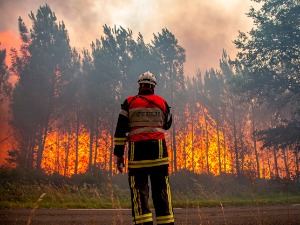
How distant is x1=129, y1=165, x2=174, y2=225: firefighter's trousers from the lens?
10.5ft

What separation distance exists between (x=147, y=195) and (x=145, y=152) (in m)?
0.56

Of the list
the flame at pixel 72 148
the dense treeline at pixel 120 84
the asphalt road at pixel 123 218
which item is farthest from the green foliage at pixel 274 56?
the flame at pixel 72 148

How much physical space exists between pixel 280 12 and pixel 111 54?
18651mm

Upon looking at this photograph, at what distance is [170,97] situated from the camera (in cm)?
3100

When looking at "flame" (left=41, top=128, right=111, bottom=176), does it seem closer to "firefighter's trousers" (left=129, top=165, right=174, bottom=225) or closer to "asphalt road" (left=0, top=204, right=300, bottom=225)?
"asphalt road" (left=0, top=204, right=300, bottom=225)

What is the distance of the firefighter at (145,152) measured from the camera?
3.30 m

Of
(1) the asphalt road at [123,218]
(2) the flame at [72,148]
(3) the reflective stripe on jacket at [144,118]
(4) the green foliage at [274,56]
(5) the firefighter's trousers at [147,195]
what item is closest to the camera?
(5) the firefighter's trousers at [147,195]

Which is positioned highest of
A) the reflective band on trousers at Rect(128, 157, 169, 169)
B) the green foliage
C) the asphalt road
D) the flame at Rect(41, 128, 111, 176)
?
the green foliage

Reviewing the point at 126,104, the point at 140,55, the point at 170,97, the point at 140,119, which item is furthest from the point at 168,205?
the point at 140,55

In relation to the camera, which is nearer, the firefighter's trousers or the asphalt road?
A: the firefighter's trousers

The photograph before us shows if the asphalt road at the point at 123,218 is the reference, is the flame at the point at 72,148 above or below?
above

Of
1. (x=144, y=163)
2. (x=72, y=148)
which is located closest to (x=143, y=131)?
(x=144, y=163)

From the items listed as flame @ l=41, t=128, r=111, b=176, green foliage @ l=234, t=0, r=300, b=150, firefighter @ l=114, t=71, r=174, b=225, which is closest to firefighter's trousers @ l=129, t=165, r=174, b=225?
firefighter @ l=114, t=71, r=174, b=225

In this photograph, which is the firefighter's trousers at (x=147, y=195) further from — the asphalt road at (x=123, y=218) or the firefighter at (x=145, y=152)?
the asphalt road at (x=123, y=218)
